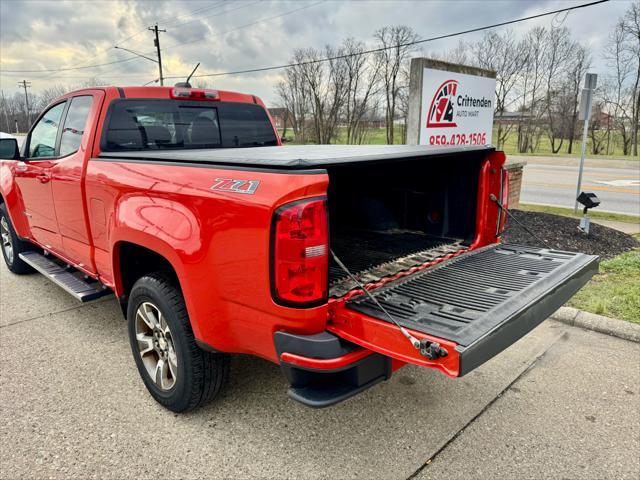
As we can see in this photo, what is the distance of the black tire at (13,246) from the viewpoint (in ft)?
18.2

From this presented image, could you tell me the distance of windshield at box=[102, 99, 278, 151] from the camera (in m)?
3.78

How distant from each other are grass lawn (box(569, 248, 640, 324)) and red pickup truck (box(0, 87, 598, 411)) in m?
1.54

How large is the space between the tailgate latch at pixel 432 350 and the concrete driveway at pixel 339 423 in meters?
0.94

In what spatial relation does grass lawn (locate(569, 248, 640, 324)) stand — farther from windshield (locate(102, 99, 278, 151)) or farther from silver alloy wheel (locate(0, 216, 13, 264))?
silver alloy wheel (locate(0, 216, 13, 264))

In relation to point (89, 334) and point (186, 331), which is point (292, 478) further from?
point (89, 334)

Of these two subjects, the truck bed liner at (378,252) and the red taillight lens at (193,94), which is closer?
the truck bed liner at (378,252)

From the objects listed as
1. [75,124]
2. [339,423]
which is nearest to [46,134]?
[75,124]

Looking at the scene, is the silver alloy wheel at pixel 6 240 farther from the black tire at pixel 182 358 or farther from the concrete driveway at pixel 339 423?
the black tire at pixel 182 358

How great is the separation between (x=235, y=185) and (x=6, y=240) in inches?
207

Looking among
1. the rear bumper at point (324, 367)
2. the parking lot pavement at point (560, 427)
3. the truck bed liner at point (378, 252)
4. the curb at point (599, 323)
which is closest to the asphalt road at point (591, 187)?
the curb at point (599, 323)

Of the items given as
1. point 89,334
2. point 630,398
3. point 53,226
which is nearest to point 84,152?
point 53,226

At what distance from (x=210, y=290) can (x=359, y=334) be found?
786 millimetres

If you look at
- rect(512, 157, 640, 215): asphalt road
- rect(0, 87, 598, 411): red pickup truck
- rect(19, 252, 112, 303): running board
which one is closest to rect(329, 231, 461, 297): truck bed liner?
rect(0, 87, 598, 411): red pickup truck

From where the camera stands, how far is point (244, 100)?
15.6 feet
